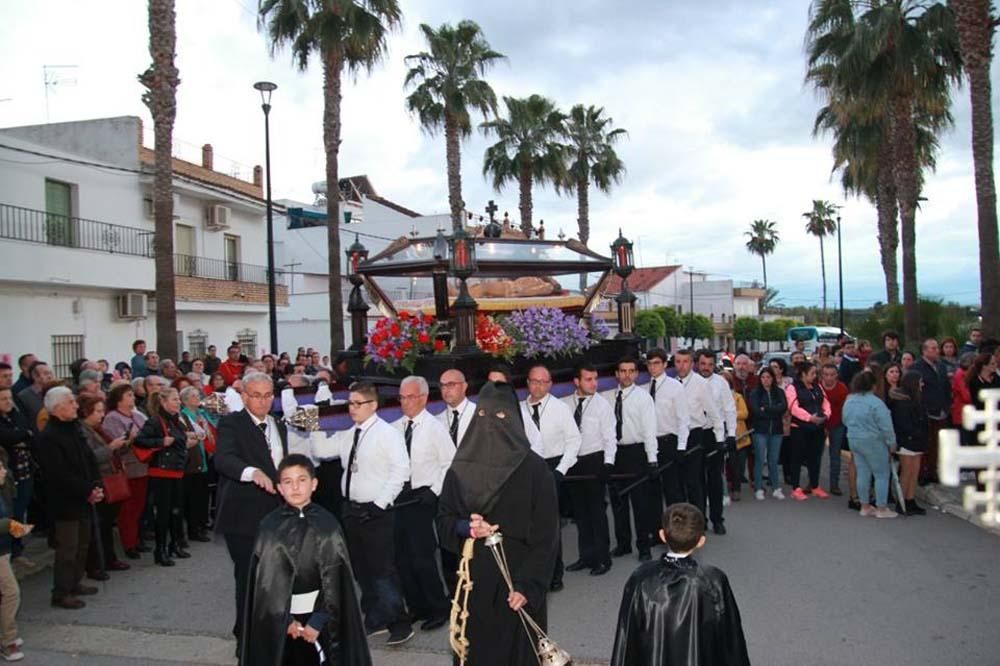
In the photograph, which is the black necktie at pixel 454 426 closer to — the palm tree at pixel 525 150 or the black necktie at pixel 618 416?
the black necktie at pixel 618 416

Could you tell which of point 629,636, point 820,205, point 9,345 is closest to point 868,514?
point 629,636

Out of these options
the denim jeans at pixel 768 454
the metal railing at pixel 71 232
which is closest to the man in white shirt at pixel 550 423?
the denim jeans at pixel 768 454

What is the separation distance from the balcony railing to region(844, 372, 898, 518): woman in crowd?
63.4ft

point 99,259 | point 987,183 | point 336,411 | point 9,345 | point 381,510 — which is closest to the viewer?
point 381,510

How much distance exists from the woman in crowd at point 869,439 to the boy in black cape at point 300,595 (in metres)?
6.85

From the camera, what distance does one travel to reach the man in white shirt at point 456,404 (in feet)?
21.3

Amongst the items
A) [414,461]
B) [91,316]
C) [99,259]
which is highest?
[99,259]

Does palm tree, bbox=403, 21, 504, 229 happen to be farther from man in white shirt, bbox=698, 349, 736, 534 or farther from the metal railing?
man in white shirt, bbox=698, 349, 736, 534

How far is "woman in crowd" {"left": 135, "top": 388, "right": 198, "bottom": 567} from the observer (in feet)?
25.5

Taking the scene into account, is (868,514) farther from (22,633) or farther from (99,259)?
(99,259)

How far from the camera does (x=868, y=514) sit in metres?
9.21

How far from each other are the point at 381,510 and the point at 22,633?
116 inches

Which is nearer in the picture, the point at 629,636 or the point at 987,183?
the point at 629,636

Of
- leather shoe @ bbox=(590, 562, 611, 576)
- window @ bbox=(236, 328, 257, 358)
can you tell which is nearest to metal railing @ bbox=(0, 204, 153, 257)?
window @ bbox=(236, 328, 257, 358)
